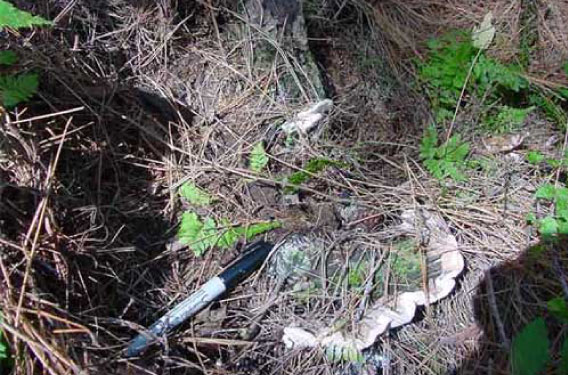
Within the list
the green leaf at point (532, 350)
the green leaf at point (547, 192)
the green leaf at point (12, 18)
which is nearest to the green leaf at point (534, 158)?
the green leaf at point (547, 192)

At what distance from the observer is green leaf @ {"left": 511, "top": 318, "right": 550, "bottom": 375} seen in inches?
65.9

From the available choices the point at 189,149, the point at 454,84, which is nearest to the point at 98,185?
the point at 189,149

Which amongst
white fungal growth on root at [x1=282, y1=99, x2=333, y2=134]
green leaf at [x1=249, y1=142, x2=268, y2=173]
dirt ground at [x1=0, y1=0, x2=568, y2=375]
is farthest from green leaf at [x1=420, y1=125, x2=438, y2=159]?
green leaf at [x1=249, y1=142, x2=268, y2=173]

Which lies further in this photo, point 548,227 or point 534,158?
point 534,158

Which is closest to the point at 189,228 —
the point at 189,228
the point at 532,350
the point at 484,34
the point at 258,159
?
Result: the point at 189,228

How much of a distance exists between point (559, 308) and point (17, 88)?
202cm

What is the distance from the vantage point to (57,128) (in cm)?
196

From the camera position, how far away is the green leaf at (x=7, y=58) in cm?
193

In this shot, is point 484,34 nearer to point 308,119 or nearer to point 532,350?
point 308,119

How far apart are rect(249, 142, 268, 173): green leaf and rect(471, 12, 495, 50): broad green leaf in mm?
1255

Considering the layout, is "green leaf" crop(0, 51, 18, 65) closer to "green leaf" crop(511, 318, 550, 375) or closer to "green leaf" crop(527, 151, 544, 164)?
"green leaf" crop(511, 318, 550, 375)

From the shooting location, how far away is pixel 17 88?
186 cm

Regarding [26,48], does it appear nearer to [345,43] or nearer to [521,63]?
[345,43]

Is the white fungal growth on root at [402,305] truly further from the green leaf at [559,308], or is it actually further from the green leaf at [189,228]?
the green leaf at [189,228]
